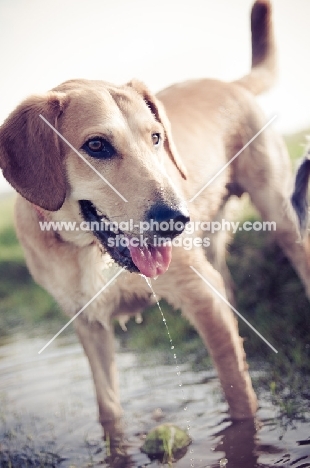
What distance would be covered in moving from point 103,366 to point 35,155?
132cm

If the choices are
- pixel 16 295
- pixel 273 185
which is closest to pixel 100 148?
pixel 273 185

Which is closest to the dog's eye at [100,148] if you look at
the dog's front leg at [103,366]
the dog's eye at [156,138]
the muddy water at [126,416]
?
the dog's eye at [156,138]

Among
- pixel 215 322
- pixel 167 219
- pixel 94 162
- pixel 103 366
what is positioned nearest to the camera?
pixel 167 219

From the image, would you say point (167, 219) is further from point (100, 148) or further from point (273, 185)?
point (273, 185)

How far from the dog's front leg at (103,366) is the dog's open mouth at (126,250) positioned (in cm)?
59

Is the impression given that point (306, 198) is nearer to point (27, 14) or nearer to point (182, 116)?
point (182, 116)

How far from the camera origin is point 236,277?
15.9 ft

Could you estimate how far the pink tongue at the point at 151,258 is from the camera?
9.62 feet

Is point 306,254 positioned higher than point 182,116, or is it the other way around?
point 182,116

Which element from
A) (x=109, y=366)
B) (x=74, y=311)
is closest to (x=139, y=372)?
(x=109, y=366)

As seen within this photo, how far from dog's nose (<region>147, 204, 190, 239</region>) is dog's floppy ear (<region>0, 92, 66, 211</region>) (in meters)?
0.49

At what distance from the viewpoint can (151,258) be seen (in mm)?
2957

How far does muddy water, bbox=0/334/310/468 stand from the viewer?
2.91 metres

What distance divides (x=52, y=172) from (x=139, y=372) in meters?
1.89
